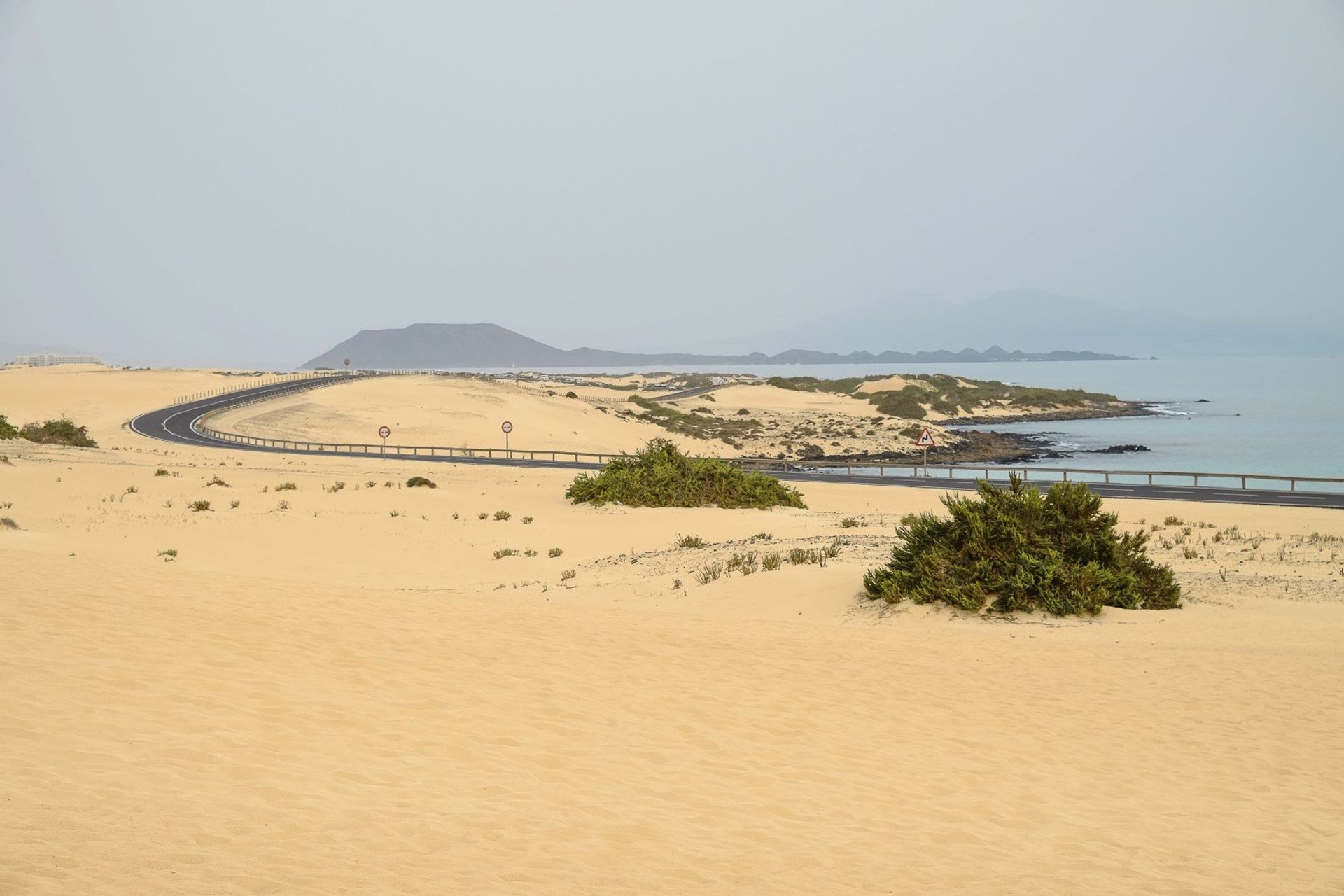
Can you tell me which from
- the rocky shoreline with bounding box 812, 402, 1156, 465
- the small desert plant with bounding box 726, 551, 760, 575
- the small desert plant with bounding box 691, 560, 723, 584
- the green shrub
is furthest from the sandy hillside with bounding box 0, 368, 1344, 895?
the rocky shoreline with bounding box 812, 402, 1156, 465

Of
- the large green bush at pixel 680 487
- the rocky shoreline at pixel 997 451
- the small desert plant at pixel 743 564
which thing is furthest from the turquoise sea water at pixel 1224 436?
the small desert plant at pixel 743 564

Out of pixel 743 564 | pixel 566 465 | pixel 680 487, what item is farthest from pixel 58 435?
pixel 743 564

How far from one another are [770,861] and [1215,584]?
15.9m

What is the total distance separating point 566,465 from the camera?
211ft

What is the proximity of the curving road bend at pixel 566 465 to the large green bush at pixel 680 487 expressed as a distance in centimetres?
1052

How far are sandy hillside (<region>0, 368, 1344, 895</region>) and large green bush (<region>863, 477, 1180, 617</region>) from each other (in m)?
0.61

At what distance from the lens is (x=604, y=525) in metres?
36.3

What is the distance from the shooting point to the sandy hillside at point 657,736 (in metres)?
7.57

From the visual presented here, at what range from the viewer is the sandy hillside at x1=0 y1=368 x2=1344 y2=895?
7.57m

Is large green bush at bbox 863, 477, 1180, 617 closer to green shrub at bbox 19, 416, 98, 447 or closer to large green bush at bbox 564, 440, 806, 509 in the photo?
large green bush at bbox 564, 440, 806, 509

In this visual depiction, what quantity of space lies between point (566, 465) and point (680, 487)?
2400 cm

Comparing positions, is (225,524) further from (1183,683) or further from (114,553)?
(1183,683)

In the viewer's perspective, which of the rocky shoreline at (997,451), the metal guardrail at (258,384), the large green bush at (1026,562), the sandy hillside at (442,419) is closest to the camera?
the large green bush at (1026,562)

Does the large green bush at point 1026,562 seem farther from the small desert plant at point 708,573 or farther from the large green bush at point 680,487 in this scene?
the large green bush at point 680,487
